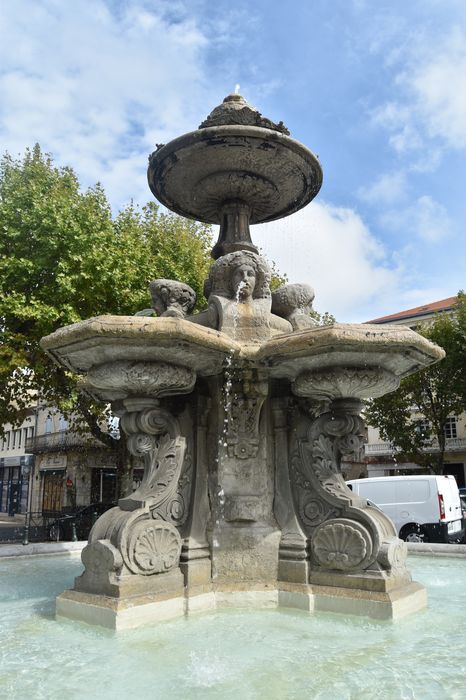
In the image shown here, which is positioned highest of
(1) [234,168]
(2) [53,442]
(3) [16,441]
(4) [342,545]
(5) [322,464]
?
(3) [16,441]

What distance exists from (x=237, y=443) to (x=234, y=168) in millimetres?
2885

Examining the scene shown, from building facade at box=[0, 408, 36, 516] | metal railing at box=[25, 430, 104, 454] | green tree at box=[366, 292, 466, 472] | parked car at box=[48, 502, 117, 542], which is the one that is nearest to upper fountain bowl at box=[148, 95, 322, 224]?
parked car at box=[48, 502, 117, 542]

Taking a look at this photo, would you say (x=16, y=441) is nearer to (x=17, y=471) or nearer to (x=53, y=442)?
(x=17, y=471)

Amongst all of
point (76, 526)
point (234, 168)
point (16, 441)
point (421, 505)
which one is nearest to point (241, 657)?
point (234, 168)

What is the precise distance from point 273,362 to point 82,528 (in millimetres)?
13526

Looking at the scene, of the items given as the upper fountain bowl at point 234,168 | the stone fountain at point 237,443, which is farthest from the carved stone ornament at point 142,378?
the upper fountain bowl at point 234,168

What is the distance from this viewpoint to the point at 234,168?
6.30 m

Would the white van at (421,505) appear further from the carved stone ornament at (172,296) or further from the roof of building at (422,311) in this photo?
the roof of building at (422,311)

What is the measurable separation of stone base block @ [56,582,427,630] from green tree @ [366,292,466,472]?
21.7 meters

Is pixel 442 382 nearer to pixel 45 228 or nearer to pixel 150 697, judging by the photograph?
pixel 45 228

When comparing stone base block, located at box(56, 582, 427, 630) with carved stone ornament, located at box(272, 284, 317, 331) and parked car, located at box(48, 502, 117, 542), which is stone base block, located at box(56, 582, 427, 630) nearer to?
carved stone ornament, located at box(272, 284, 317, 331)

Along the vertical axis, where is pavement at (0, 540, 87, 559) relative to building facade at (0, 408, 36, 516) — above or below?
below

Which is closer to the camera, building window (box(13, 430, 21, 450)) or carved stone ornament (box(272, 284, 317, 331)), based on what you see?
carved stone ornament (box(272, 284, 317, 331))

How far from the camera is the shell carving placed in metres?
4.52
